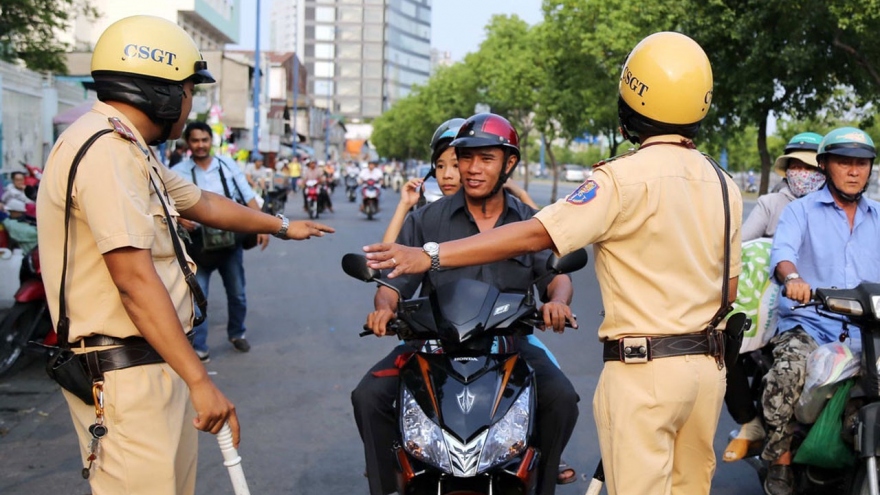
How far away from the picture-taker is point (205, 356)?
8.16m

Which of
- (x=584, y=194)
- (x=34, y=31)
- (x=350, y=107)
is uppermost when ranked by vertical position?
(x=350, y=107)

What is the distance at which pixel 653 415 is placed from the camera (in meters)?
3.03

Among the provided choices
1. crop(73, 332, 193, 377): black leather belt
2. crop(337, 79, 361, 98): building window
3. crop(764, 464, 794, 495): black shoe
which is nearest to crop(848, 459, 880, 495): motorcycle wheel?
crop(764, 464, 794, 495): black shoe

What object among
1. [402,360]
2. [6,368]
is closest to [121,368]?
[402,360]

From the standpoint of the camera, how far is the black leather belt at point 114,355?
2857mm

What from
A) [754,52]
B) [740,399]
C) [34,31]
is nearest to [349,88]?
[34,31]

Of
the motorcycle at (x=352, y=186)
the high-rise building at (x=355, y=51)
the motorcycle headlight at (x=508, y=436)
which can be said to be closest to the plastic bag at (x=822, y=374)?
the motorcycle headlight at (x=508, y=436)

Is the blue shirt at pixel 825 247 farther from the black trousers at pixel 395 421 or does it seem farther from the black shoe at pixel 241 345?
the black shoe at pixel 241 345

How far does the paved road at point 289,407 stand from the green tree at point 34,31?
11798mm

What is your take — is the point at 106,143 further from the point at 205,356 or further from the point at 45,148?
the point at 45,148

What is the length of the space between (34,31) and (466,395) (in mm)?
21552

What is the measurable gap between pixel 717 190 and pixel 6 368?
6153 millimetres

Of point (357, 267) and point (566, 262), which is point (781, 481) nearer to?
point (566, 262)

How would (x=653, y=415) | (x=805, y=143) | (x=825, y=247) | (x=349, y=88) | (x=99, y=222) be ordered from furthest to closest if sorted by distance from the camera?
(x=349, y=88), (x=805, y=143), (x=825, y=247), (x=653, y=415), (x=99, y=222)
